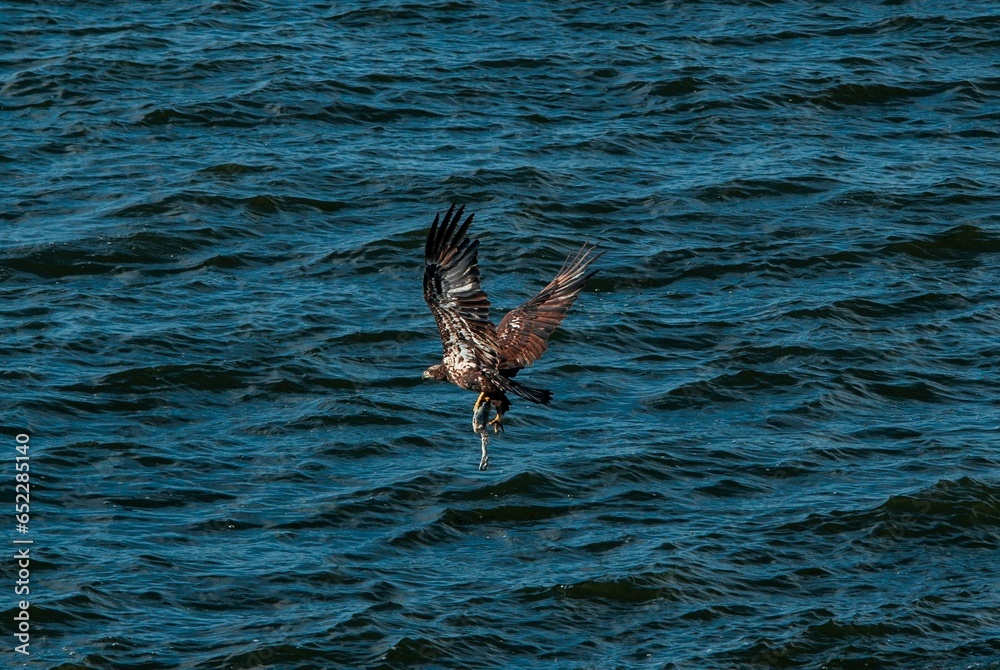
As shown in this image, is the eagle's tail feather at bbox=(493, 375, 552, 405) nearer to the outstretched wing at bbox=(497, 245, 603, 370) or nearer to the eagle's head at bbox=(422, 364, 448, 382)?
the outstretched wing at bbox=(497, 245, 603, 370)

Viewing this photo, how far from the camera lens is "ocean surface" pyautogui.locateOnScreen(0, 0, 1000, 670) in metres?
16.0

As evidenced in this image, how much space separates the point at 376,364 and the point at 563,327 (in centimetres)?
257

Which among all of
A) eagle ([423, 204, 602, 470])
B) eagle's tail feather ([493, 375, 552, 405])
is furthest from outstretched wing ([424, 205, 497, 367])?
eagle's tail feather ([493, 375, 552, 405])

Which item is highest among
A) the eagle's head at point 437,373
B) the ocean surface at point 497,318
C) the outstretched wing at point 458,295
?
the outstretched wing at point 458,295

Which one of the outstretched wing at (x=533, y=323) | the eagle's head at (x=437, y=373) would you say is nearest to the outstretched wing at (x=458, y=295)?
the outstretched wing at (x=533, y=323)

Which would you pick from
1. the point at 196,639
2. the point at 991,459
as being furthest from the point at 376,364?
the point at 991,459

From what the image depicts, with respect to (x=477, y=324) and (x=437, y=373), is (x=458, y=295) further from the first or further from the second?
(x=437, y=373)

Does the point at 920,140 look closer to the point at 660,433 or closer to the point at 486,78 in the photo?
the point at 486,78

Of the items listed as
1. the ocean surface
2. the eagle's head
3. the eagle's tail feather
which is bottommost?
the ocean surface

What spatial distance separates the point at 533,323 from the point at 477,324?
78 centimetres

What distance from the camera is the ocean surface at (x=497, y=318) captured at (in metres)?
16.0

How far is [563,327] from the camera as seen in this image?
21156 mm

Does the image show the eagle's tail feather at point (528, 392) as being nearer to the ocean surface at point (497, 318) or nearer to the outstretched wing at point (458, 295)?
the outstretched wing at point (458, 295)

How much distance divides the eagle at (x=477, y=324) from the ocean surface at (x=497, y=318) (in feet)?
9.76
